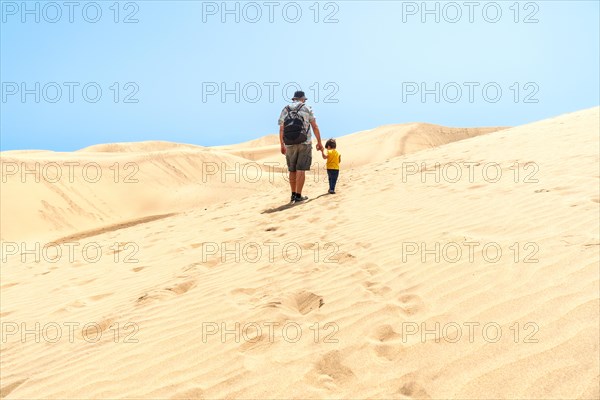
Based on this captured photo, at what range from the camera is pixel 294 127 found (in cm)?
733

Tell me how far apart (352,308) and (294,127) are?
179 inches

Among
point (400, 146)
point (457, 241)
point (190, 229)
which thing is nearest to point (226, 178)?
point (190, 229)

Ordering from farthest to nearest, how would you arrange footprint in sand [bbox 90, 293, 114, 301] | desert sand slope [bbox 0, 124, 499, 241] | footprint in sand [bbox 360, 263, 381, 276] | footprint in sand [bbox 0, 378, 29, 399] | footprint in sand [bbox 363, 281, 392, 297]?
desert sand slope [bbox 0, 124, 499, 241]
footprint in sand [bbox 90, 293, 114, 301]
footprint in sand [bbox 360, 263, 381, 276]
footprint in sand [bbox 363, 281, 392, 297]
footprint in sand [bbox 0, 378, 29, 399]

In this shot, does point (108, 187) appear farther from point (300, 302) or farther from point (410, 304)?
point (410, 304)

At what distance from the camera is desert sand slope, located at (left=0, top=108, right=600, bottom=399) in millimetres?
2463

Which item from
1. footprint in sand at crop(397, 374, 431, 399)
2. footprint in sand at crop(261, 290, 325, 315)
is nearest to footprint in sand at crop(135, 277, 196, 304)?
footprint in sand at crop(261, 290, 325, 315)

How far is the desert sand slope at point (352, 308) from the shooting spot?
2463mm

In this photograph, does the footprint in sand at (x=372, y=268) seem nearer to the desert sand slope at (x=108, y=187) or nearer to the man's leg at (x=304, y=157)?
the man's leg at (x=304, y=157)

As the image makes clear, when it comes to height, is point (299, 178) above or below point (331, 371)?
above

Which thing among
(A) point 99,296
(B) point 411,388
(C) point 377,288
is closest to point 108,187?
(A) point 99,296

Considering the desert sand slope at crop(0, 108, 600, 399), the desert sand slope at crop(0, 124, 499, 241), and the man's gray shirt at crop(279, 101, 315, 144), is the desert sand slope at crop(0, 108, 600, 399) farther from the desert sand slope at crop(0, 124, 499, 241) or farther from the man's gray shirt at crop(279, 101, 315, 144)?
the desert sand slope at crop(0, 124, 499, 241)

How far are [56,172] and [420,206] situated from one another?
43.9 ft

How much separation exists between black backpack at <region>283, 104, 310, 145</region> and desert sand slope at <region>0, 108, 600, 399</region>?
161 centimetres

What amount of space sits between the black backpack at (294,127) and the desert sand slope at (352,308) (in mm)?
1610
